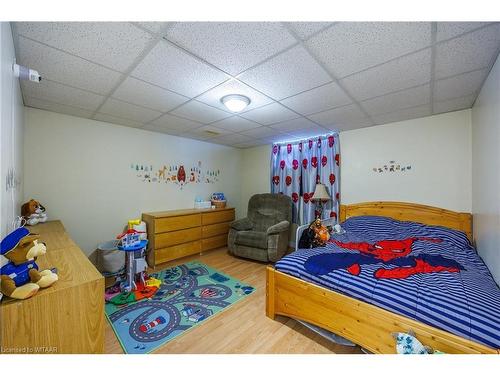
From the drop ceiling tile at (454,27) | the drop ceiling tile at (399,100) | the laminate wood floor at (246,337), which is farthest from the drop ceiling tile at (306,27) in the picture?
the laminate wood floor at (246,337)

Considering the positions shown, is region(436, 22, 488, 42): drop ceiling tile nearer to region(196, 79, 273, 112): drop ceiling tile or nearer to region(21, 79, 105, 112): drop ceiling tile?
region(196, 79, 273, 112): drop ceiling tile

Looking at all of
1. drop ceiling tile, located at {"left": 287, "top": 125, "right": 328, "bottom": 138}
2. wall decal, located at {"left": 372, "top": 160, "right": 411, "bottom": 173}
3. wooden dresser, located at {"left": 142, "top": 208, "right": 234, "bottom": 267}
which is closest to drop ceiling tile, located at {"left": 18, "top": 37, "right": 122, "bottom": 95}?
wooden dresser, located at {"left": 142, "top": 208, "right": 234, "bottom": 267}

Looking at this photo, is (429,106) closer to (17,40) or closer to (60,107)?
(17,40)

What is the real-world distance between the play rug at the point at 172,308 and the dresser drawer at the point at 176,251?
274 mm

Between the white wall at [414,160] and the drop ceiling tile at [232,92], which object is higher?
the drop ceiling tile at [232,92]

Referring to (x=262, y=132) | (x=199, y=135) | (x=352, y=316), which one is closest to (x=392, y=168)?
(x=262, y=132)

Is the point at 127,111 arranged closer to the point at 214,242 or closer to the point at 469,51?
the point at 214,242

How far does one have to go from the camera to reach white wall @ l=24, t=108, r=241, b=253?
245 centimetres

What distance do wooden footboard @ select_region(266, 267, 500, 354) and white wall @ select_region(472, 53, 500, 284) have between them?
786 millimetres

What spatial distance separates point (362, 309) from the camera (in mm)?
1417

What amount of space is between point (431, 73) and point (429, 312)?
181 cm

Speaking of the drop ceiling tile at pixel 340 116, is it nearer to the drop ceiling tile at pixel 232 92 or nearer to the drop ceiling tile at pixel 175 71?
the drop ceiling tile at pixel 232 92

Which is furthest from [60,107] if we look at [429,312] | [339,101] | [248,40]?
[429,312]

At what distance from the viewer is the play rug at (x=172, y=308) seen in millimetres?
1670
